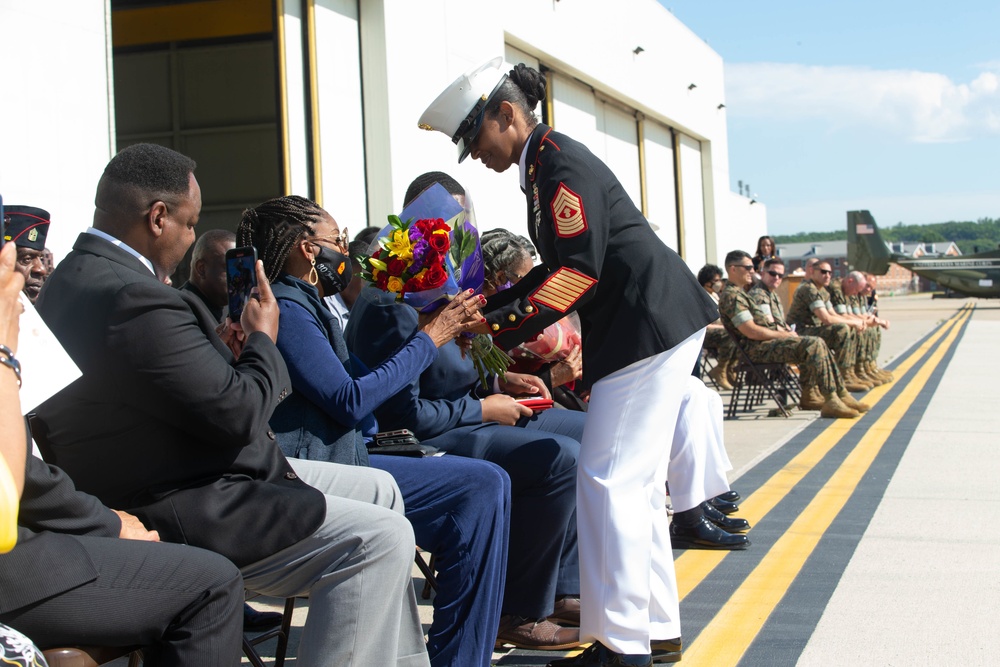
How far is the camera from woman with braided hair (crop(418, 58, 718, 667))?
332cm

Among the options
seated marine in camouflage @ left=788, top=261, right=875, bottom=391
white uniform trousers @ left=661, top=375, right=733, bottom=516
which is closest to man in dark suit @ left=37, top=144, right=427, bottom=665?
white uniform trousers @ left=661, top=375, right=733, bottom=516

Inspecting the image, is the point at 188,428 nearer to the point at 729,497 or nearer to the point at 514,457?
the point at 514,457

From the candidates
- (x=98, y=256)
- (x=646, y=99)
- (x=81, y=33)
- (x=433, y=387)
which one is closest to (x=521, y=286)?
(x=433, y=387)

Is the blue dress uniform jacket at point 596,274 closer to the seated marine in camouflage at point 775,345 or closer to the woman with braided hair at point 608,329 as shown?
the woman with braided hair at point 608,329

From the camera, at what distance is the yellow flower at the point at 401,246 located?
358 cm

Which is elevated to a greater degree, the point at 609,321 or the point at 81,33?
the point at 81,33

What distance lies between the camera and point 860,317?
13062 millimetres

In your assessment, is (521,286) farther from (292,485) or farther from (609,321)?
(292,485)

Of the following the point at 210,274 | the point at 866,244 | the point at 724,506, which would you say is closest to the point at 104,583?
the point at 210,274

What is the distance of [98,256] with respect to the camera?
8.34 feet

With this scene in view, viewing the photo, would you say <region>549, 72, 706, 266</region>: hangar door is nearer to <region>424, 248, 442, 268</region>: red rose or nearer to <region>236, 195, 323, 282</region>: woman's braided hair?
<region>424, 248, 442, 268</region>: red rose

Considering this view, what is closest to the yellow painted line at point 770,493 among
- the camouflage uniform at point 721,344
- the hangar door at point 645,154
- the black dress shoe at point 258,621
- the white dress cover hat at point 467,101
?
the camouflage uniform at point 721,344

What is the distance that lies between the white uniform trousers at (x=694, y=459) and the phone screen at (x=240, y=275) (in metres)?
2.78

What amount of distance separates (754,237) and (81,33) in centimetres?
2987
